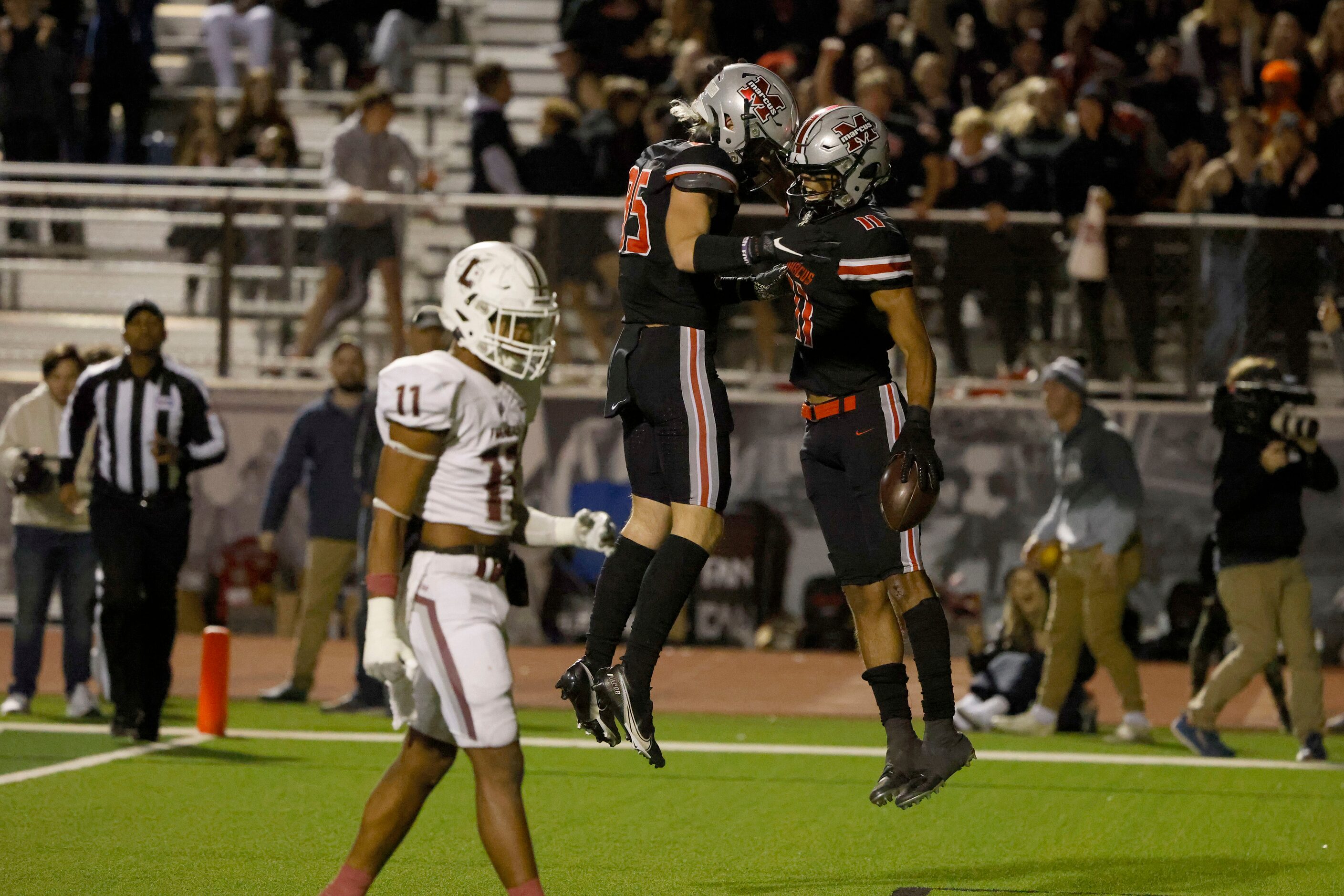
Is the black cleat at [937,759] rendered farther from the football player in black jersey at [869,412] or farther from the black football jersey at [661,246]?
the black football jersey at [661,246]

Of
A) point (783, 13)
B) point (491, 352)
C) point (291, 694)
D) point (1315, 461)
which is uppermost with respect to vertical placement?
point (783, 13)

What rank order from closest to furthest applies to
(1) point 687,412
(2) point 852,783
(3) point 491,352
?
(3) point 491,352
(1) point 687,412
(2) point 852,783

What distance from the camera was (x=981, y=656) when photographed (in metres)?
12.2

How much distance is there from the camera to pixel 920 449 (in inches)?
262

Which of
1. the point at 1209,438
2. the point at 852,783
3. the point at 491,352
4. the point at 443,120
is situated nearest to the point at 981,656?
the point at 852,783

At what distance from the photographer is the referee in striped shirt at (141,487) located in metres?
10.3

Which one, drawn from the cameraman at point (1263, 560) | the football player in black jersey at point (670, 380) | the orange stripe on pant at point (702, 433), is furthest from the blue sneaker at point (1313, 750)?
the orange stripe on pant at point (702, 433)

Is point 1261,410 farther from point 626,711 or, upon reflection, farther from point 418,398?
point 418,398

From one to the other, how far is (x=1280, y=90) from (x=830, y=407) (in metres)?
10.2

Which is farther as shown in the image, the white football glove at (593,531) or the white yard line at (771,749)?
the white yard line at (771,749)

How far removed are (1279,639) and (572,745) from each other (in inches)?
163

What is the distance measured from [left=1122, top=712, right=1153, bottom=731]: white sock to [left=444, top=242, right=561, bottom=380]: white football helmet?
6678mm

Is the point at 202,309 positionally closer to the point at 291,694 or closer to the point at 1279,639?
the point at 291,694

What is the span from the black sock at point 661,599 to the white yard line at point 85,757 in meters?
3.56
